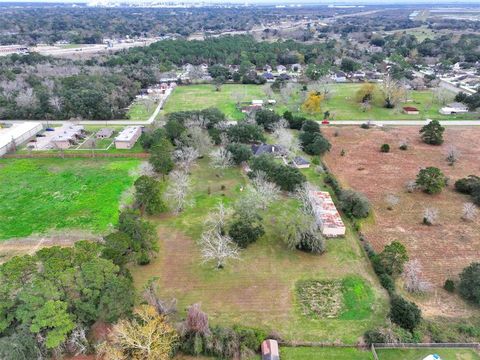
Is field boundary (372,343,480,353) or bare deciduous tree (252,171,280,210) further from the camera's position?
bare deciduous tree (252,171,280,210)

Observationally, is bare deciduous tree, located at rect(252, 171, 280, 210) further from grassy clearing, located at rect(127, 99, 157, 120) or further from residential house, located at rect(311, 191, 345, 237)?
grassy clearing, located at rect(127, 99, 157, 120)

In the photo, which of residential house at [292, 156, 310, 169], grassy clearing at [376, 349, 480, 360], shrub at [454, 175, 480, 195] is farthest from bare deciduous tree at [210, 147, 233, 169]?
grassy clearing at [376, 349, 480, 360]

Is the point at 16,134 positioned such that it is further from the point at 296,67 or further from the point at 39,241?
the point at 296,67

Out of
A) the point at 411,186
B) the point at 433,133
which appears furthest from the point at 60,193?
the point at 433,133

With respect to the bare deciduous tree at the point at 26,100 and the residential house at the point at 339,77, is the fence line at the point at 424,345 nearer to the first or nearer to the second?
the bare deciduous tree at the point at 26,100

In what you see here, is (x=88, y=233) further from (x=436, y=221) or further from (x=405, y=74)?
(x=405, y=74)

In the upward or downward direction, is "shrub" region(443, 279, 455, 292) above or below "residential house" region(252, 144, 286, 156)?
below
